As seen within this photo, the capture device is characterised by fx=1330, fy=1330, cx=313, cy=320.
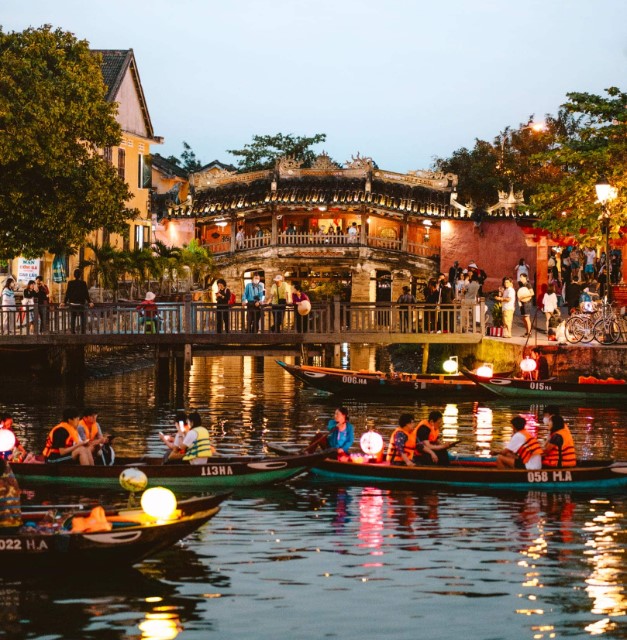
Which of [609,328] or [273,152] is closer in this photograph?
[609,328]

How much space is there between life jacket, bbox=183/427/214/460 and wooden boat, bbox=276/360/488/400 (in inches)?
625

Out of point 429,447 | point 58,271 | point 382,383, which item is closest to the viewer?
point 429,447

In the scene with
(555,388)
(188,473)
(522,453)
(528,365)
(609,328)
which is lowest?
(188,473)

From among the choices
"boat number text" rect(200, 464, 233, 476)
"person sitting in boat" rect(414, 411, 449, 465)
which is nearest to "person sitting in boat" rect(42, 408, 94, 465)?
"boat number text" rect(200, 464, 233, 476)

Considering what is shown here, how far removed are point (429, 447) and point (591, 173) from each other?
826 inches

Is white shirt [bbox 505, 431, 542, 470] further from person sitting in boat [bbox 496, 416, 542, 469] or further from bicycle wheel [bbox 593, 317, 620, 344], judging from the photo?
bicycle wheel [bbox 593, 317, 620, 344]

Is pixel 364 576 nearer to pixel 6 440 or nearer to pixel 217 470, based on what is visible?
pixel 217 470

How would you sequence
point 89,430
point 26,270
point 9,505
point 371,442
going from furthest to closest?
point 26,270
point 371,442
point 89,430
point 9,505

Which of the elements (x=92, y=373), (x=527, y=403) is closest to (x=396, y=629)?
(x=527, y=403)

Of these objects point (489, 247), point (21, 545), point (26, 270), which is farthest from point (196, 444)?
point (489, 247)

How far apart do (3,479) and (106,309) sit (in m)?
21.1

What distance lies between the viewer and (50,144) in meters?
36.9

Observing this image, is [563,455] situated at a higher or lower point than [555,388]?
lower

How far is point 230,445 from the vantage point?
28.6 metres
